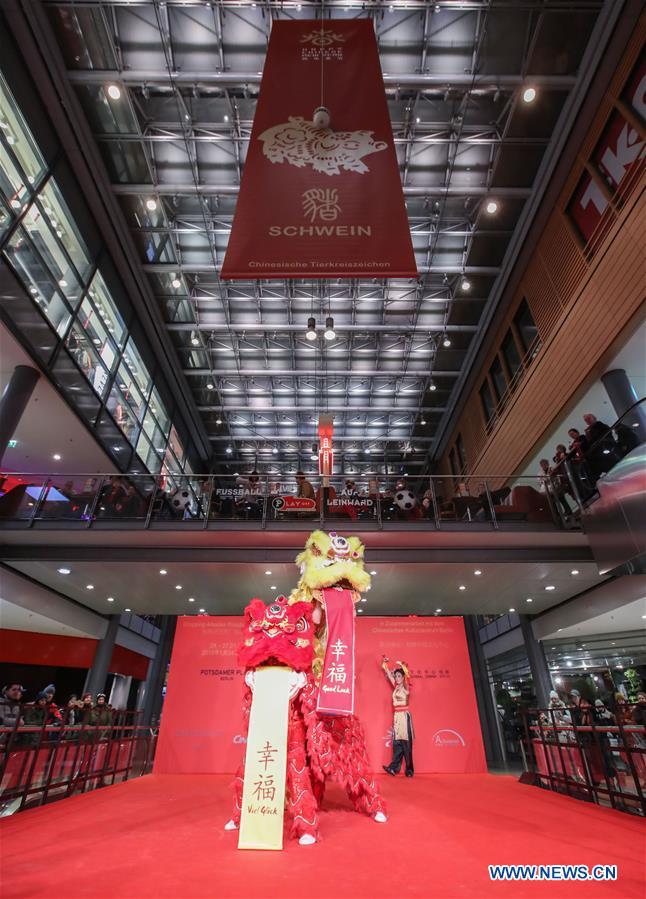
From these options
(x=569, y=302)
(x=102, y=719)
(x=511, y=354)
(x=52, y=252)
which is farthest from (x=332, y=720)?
(x=511, y=354)

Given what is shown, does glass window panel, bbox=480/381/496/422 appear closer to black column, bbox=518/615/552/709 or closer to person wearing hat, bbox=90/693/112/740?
black column, bbox=518/615/552/709

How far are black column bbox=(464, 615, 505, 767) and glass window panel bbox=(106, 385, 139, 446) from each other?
11.6 m

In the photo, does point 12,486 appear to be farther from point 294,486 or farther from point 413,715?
point 413,715

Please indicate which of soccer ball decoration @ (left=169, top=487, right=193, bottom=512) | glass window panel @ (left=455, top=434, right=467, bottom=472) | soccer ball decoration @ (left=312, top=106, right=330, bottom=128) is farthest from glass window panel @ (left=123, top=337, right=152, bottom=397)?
glass window panel @ (left=455, top=434, right=467, bottom=472)

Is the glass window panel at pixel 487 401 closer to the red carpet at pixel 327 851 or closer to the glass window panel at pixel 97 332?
the red carpet at pixel 327 851

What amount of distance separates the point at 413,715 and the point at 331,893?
6345 millimetres

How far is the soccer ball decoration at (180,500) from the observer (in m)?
9.62

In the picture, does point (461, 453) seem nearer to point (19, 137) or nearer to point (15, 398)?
point (15, 398)

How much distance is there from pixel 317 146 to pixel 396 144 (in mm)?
6517

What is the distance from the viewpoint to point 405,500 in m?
9.48

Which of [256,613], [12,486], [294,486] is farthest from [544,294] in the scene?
[12,486]

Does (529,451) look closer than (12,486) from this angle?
No

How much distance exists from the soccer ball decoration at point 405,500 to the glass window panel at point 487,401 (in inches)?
264

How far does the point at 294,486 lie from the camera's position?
32.3 feet
